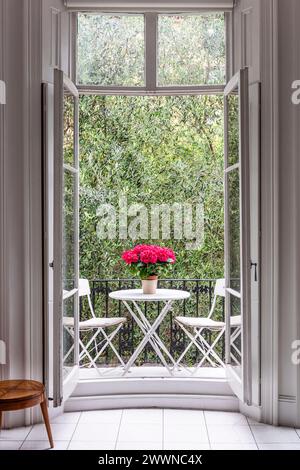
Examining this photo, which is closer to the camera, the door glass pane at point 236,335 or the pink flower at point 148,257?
the door glass pane at point 236,335

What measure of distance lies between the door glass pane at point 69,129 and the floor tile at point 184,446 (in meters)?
1.98

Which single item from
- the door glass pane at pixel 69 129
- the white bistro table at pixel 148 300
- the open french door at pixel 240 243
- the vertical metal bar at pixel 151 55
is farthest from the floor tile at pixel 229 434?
the vertical metal bar at pixel 151 55

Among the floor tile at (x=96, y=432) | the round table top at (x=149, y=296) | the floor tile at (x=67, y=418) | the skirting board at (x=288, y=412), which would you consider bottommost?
the floor tile at (x=67, y=418)

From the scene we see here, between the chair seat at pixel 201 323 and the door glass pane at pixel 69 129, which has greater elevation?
→ the door glass pane at pixel 69 129

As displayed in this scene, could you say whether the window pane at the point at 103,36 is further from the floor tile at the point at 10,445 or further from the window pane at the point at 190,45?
the floor tile at the point at 10,445

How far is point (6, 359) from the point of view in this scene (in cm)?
A: 359

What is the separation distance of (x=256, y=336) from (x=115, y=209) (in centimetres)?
306

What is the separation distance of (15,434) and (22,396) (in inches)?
21.4

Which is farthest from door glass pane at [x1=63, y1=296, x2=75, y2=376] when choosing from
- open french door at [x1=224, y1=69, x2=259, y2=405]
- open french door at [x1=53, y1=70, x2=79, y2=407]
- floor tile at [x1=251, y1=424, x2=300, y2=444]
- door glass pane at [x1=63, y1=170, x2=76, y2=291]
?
floor tile at [x1=251, y1=424, x2=300, y2=444]

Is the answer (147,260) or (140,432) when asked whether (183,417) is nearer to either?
(140,432)

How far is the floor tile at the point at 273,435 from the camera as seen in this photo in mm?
3365

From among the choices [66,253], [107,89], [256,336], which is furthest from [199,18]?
[256,336]

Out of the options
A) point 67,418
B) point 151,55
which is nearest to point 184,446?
point 67,418

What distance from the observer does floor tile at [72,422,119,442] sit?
135 inches
